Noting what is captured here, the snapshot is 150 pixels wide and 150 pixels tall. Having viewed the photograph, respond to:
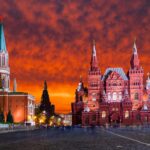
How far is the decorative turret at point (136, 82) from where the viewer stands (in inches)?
6329

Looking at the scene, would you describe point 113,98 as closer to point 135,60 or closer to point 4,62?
point 135,60

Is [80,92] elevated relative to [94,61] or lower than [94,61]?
lower

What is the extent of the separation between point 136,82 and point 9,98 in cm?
4827

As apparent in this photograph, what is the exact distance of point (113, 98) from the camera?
164 metres

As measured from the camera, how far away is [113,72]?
166 meters

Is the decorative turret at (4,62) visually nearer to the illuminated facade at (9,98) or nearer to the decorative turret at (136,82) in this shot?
the illuminated facade at (9,98)

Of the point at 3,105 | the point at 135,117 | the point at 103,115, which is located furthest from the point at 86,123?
the point at 3,105

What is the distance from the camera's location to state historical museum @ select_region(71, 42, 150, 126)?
15686 centimetres

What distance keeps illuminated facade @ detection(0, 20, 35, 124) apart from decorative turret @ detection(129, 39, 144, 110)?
39.2 metres

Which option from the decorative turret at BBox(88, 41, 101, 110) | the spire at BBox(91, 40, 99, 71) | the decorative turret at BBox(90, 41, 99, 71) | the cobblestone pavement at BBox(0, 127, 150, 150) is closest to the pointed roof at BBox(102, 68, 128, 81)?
the decorative turret at BBox(88, 41, 101, 110)

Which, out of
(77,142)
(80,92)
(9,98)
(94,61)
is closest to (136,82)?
(94,61)

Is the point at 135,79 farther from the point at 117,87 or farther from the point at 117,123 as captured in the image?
the point at 117,123

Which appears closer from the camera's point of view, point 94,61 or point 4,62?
point 4,62

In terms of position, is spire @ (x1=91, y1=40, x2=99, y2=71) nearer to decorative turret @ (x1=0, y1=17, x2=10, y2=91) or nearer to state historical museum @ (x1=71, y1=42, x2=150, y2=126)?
state historical museum @ (x1=71, y1=42, x2=150, y2=126)
